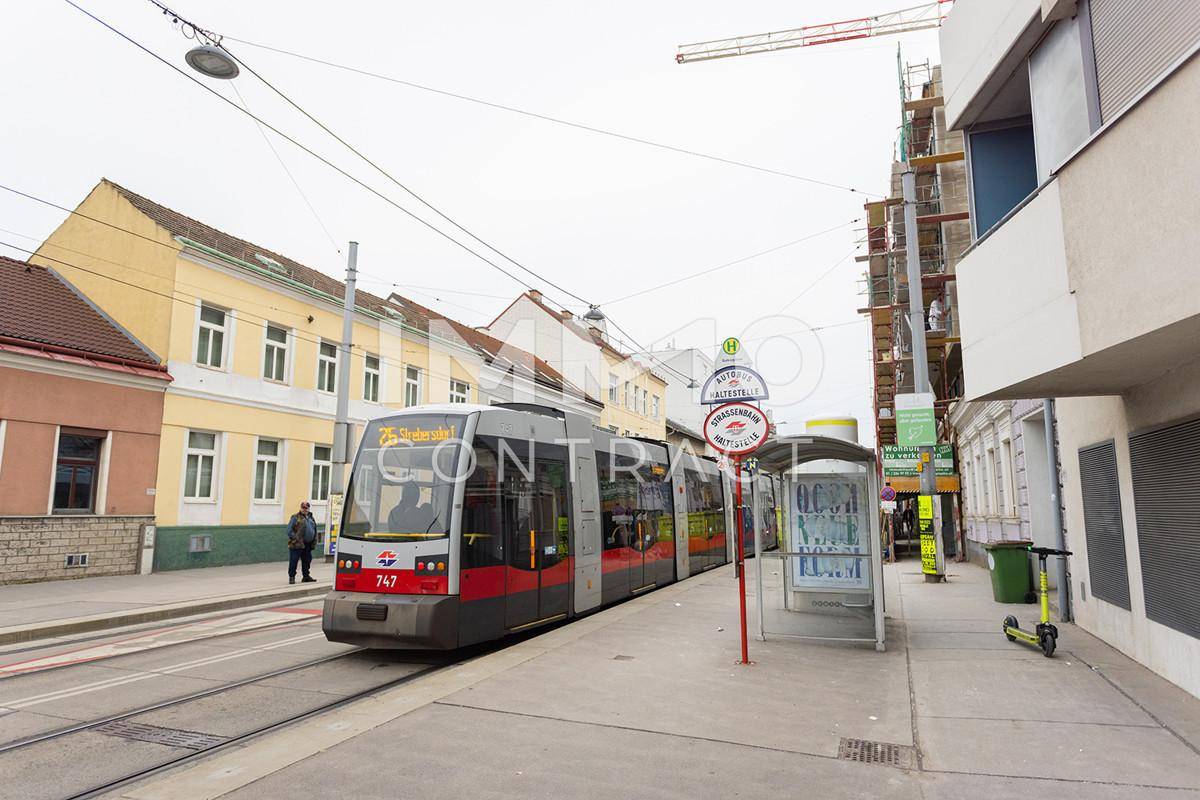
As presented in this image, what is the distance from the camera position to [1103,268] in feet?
19.5

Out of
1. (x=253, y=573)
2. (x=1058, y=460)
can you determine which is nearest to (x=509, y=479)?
(x=1058, y=460)

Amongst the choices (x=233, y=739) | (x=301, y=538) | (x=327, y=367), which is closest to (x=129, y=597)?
(x=301, y=538)

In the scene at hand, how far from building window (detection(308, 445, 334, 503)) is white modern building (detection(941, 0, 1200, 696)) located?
64.4ft

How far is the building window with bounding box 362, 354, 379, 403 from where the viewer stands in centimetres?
2595

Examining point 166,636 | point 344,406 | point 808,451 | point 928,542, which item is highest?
point 344,406

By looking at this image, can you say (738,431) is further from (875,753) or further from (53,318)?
(53,318)

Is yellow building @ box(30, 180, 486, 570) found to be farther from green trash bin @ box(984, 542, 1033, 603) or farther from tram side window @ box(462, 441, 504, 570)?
green trash bin @ box(984, 542, 1033, 603)

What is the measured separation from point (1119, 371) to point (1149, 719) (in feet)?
9.63

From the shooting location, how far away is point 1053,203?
22.3 feet

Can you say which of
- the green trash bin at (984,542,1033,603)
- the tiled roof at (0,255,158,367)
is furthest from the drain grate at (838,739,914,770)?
the tiled roof at (0,255,158,367)

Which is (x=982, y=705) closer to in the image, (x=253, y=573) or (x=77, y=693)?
(x=77, y=693)

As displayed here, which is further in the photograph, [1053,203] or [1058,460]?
[1058,460]

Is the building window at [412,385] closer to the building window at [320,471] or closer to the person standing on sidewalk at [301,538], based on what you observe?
the building window at [320,471]

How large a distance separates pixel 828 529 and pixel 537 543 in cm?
419
